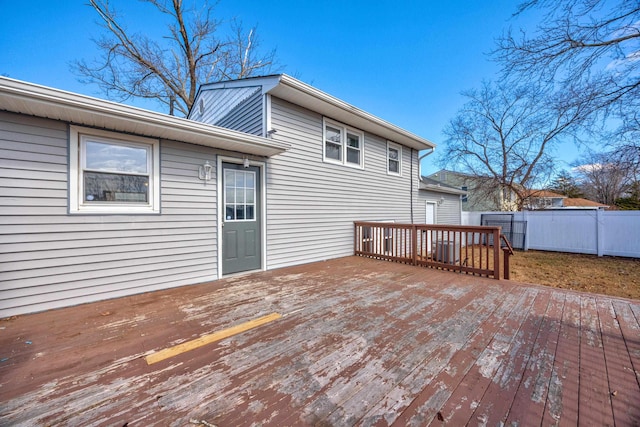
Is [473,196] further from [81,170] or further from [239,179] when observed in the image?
[81,170]

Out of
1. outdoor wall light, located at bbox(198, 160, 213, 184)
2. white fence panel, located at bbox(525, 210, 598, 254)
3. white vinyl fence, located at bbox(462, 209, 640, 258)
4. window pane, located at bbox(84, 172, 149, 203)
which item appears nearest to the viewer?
window pane, located at bbox(84, 172, 149, 203)

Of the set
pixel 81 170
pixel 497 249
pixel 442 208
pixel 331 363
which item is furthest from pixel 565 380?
pixel 442 208

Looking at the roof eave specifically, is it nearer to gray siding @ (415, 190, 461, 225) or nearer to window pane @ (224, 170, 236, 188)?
window pane @ (224, 170, 236, 188)

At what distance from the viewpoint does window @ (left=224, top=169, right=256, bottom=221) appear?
15.2 ft

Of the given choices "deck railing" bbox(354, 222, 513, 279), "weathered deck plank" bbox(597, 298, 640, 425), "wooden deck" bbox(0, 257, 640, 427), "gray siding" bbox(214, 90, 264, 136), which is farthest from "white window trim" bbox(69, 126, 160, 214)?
"weathered deck plank" bbox(597, 298, 640, 425)

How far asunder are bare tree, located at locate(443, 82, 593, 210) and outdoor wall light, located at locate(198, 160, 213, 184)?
53.1 feet

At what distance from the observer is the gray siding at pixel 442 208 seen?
9616 mm

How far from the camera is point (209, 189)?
4.38m

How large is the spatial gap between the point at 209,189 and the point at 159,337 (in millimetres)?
2594

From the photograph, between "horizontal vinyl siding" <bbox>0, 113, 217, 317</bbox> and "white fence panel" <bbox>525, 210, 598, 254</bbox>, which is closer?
"horizontal vinyl siding" <bbox>0, 113, 217, 317</bbox>

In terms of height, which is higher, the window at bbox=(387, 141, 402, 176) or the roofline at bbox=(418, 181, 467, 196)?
the window at bbox=(387, 141, 402, 176)

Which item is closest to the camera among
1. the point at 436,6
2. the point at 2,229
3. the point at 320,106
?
the point at 2,229

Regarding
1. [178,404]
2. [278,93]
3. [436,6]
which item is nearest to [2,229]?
[178,404]

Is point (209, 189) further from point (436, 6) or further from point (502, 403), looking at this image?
point (436, 6)
